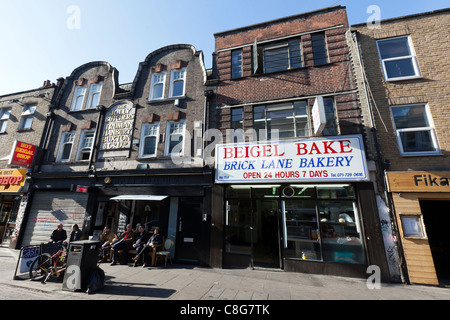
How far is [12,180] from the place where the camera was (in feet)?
41.0

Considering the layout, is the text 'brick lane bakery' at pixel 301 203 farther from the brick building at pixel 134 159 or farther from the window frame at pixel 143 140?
the window frame at pixel 143 140

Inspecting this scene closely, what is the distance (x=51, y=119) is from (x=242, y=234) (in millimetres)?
14675

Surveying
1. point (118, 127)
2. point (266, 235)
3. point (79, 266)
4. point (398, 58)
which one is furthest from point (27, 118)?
point (398, 58)

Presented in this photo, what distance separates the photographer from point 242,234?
8.48 metres

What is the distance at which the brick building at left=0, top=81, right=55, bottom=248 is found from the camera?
474 inches

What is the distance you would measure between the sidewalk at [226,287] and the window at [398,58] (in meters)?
8.26

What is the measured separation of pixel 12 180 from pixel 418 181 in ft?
69.9

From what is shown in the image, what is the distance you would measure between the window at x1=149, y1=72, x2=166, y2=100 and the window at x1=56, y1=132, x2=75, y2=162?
606 cm

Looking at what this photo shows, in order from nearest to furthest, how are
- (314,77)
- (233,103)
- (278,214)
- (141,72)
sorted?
1. (278,214)
2. (314,77)
3. (233,103)
4. (141,72)

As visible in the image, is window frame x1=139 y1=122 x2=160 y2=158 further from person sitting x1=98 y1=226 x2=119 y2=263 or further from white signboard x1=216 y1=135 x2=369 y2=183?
person sitting x1=98 y1=226 x2=119 y2=263

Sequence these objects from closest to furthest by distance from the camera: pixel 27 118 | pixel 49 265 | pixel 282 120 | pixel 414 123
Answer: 1. pixel 49 265
2. pixel 414 123
3. pixel 282 120
4. pixel 27 118

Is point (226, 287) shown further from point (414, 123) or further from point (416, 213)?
point (414, 123)
